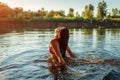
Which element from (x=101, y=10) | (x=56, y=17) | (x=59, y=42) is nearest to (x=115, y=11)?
(x=101, y=10)

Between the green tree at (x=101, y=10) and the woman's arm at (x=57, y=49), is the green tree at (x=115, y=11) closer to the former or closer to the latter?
the green tree at (x=101, y=10)

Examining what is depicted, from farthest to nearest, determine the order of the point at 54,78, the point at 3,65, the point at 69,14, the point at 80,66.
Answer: the point at 69,14 < the point at 3,65 < the point at 80,66 < the point at 54,78

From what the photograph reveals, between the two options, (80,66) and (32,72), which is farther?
(80,66)

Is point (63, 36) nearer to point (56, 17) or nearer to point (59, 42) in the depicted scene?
point (59, 42)

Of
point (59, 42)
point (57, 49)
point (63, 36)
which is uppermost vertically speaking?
point (63, 36)

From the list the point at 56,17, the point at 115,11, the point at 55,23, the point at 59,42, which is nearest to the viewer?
the point at 59,42

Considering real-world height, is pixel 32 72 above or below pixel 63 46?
below

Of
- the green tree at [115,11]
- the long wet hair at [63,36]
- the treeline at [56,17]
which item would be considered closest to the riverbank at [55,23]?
the treeline at [56,17]

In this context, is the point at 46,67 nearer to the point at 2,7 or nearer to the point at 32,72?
the point at 32,72

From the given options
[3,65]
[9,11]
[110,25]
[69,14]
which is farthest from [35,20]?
[3,65]

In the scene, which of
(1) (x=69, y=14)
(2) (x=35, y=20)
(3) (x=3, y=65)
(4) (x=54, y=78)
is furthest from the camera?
(1) (x=69, y=14)

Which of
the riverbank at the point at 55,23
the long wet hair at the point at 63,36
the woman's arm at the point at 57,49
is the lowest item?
the riverbank at the point at 55,23

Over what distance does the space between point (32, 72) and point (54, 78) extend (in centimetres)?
116

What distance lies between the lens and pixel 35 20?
81625 millimetres
